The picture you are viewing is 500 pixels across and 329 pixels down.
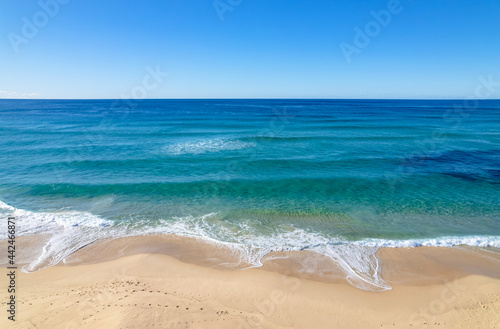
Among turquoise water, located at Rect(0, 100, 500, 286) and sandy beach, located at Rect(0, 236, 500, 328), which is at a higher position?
turquoise water, located at Rect(0, 100, 500, 286)

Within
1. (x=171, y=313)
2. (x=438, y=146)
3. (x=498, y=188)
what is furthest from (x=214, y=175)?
(x=438, y=146)

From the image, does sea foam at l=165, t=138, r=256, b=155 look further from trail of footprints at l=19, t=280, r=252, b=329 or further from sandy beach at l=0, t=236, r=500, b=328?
trail of footprints at l=19, t=280, r=252, b=329

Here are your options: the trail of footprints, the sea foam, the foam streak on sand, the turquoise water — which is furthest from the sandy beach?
the sea foam

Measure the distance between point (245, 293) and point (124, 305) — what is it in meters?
3.95

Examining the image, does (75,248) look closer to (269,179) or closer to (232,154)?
(269,179)

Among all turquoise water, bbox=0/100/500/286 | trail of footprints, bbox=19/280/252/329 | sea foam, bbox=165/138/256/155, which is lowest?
trail of footprints, bbox=19/280/252/329

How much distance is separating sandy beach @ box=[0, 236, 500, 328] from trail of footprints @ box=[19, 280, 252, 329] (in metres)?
0.03

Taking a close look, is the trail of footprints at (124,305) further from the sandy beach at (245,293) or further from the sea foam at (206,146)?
the sea foam at (206,146)

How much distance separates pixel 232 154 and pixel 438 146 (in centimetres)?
2586

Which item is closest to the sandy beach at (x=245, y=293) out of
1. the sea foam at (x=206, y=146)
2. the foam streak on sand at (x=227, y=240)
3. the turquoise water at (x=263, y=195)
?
the foam streak on sand at (x=227, y=240)

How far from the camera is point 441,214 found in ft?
46.3

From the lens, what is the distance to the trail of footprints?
7254 millimetres

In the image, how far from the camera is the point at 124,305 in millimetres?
7773

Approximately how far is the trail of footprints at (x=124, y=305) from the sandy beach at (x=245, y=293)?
0.03 m
